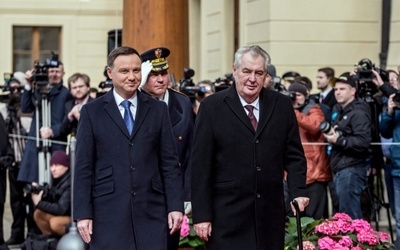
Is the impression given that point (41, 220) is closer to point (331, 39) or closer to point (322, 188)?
point (322, 188)

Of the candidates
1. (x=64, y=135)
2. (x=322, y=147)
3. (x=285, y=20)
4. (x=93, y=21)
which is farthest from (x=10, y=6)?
(x=322, y=147)

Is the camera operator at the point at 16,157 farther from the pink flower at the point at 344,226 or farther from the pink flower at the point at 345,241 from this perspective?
the pink flower at the point at 345,241

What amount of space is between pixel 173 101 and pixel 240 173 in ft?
5.30

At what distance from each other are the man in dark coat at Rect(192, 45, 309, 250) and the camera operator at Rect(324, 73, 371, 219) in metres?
4.01

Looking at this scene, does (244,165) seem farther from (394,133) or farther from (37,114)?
(37,114)

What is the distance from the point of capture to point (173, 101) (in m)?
9.10

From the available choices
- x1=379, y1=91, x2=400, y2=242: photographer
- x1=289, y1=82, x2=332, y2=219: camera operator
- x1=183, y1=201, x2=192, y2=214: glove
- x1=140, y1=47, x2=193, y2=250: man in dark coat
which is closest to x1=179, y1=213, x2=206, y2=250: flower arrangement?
x1=183, y1=201, x2=192, y2=214: glove

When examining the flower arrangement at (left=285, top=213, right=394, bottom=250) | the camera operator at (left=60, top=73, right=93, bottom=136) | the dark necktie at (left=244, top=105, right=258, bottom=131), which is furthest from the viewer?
the camera operator at (left=60, top=73, right=93, bottom=136)

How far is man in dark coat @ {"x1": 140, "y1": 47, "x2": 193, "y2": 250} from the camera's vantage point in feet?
29.2

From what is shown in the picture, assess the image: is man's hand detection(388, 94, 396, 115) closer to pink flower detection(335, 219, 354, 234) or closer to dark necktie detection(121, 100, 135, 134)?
pink flower detection(335, 219, 354, 234)

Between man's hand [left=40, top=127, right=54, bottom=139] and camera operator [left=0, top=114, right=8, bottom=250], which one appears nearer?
camera operator [left=0, top=114, right=8, bottom=250]

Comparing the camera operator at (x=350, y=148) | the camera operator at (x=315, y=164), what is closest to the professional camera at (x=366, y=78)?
the camera operator at (x=350, y=148)

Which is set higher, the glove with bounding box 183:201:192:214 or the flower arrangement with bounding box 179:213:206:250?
the glove with bounding box 183:201:192:214

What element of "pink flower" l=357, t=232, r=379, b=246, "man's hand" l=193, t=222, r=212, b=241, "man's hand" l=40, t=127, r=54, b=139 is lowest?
"pink flower" l=357, t=232, r=379, b=246
